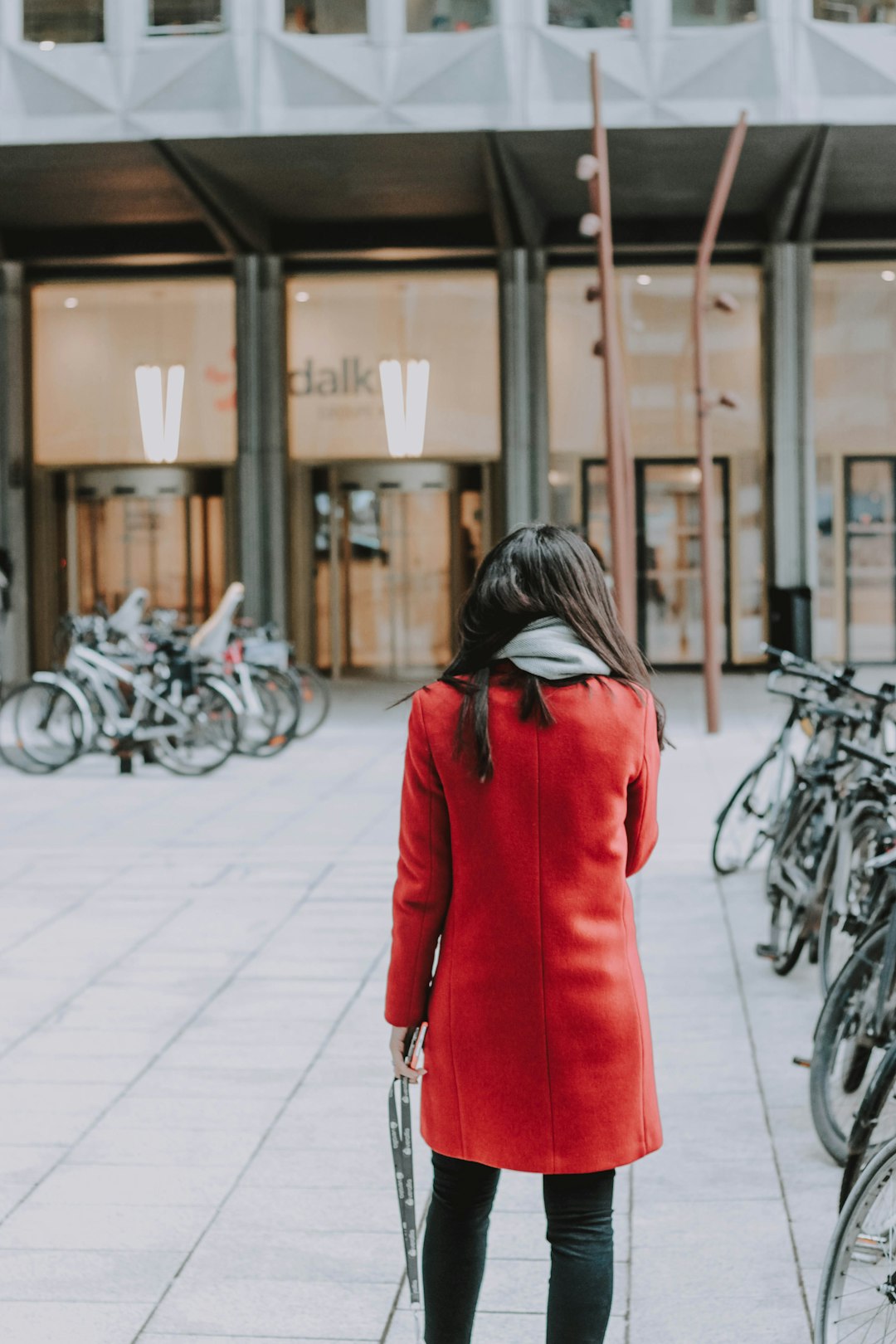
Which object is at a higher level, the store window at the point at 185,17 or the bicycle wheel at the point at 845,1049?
the store window at the point at 185,17

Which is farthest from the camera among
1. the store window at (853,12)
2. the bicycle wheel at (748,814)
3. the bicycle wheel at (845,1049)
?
the store window at (853,12)

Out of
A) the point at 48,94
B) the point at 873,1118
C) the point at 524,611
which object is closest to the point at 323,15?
the point at 48,94

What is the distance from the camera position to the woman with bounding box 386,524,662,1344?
2619 millimetres

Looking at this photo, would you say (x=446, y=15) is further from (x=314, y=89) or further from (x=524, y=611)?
(x=524, y=611)

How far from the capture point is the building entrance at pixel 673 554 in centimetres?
2127

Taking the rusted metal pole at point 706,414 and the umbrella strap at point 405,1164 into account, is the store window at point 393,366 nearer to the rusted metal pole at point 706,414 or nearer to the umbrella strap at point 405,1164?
the rusted metal pole at point 706,414

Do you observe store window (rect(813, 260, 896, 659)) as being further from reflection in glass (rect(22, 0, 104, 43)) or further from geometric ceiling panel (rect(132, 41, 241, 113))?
reflection in glass (rect(22, 0, 104, 43))

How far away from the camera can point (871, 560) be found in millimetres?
21484

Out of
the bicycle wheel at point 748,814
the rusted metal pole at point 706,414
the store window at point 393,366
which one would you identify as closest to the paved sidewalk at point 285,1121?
the bicycle wheel at point 748,814

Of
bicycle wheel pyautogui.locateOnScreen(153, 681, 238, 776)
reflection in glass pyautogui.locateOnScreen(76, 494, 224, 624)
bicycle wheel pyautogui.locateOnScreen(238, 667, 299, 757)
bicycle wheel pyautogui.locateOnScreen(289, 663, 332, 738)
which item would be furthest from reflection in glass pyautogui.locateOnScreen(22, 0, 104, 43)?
bicycle wheel pyautogui.locateOnScreen(153, 681, 238, 776)

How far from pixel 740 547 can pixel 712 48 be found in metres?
5.98

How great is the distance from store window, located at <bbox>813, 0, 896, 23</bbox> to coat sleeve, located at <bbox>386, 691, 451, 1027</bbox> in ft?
56.2

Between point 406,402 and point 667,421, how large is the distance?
3165 millimetres

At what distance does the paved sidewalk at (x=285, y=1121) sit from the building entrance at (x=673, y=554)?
12319 mm
